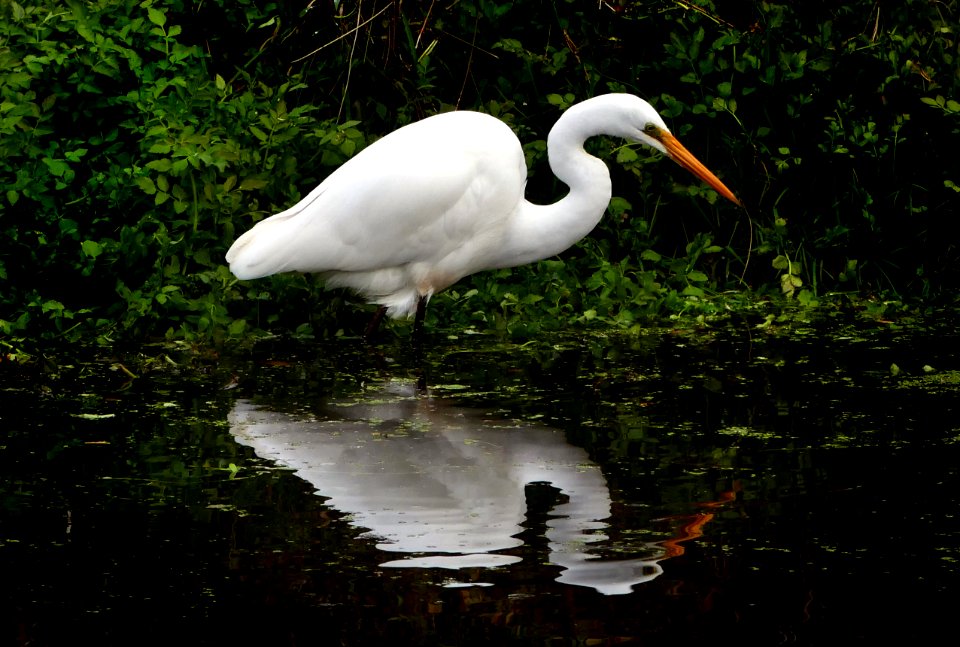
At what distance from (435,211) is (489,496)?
2.26 m

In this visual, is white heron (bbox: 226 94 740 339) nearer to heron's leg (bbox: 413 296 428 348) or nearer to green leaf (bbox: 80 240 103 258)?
heron's leg (bbox: 413 296 428 348)

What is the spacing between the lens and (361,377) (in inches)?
214

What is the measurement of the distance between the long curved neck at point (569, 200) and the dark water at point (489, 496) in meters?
0.54

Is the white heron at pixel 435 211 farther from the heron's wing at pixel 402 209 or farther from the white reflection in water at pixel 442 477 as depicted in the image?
the white reflection in water at pixel 442 477

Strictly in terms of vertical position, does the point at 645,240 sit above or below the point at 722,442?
above

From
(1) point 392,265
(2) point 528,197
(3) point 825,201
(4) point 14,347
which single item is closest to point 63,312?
(4) point 14,347

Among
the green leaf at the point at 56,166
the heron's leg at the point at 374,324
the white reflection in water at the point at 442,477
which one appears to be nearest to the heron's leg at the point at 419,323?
the heron's leg at the point at 374,324

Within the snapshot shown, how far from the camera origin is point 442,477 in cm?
406

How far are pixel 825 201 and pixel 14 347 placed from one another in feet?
13.1

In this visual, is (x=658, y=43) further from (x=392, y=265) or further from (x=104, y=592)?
(x=104, y=592)

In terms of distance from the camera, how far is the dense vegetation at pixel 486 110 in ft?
20.8

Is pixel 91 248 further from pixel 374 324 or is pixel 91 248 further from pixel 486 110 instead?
pixel 486 110

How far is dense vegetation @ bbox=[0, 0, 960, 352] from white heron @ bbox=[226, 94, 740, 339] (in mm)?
337

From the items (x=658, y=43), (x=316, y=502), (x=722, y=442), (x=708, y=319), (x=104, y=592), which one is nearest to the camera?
(x=104, y=592)
